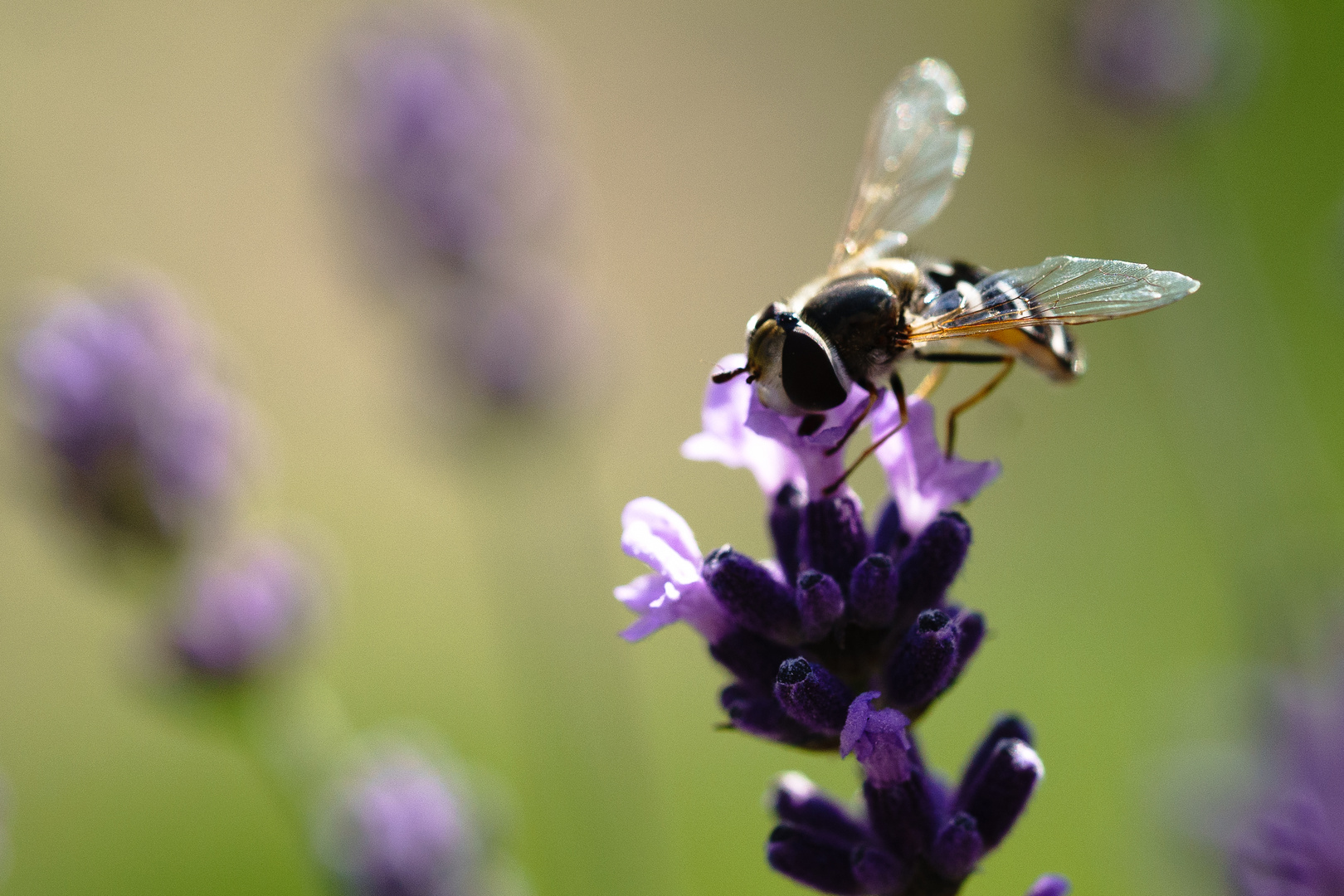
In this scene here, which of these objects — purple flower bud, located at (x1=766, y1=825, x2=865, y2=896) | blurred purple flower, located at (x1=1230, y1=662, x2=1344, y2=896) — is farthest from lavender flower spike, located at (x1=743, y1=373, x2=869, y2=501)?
blurred purple flower, located at (x1=1230, y1=662, x2=1344, y2=896)

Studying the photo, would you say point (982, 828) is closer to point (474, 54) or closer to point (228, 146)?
point (474, 54)

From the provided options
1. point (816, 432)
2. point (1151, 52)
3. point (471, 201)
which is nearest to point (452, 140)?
point (471, 201)

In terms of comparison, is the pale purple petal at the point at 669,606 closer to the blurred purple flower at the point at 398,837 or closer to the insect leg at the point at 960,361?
the insect leg at the point at 960,361

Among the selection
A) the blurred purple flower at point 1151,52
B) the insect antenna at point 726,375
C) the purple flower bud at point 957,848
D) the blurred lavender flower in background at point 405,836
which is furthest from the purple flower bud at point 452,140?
the purple flower bud at point 957,848

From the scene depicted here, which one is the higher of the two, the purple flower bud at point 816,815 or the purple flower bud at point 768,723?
the purple flower bud at point 768,723

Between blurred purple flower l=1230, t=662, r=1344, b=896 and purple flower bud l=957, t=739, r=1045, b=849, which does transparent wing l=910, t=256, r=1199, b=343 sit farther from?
blurred purple flower l=1230, t=662, r=1344, b=896

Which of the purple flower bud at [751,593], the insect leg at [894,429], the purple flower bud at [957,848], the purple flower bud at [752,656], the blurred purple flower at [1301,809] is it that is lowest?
the blurred purple flower at [1301,809]
